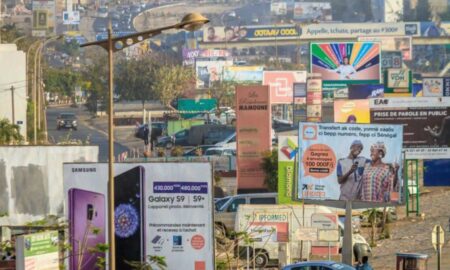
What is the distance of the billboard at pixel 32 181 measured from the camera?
3006 cm

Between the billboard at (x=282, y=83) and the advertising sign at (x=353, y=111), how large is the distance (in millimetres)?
36767

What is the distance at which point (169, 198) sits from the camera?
25594 mm

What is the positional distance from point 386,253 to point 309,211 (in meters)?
2.62

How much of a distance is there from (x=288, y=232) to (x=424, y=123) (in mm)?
16598

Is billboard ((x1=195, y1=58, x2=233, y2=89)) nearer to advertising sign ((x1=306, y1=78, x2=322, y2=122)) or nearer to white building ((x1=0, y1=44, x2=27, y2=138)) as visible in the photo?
white building ((x1=0, y1=44, x2=27, y2=138))

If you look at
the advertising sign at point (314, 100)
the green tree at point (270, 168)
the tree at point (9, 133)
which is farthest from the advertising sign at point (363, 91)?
the green tree at point (270, 168)

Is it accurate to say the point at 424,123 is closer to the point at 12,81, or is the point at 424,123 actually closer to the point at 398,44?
the point at 12,81

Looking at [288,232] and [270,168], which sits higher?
[270,168]

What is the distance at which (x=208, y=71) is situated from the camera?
120000mm

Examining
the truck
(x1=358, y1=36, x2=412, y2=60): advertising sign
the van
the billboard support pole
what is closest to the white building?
the van

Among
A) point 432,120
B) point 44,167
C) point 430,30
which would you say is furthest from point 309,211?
point 430,30

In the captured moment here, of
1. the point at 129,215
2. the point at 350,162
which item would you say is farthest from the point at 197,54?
the point at 129,215

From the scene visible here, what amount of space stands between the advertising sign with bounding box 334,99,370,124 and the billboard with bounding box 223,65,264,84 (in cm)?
5889

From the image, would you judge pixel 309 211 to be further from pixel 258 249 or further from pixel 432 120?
pixel 432 120
